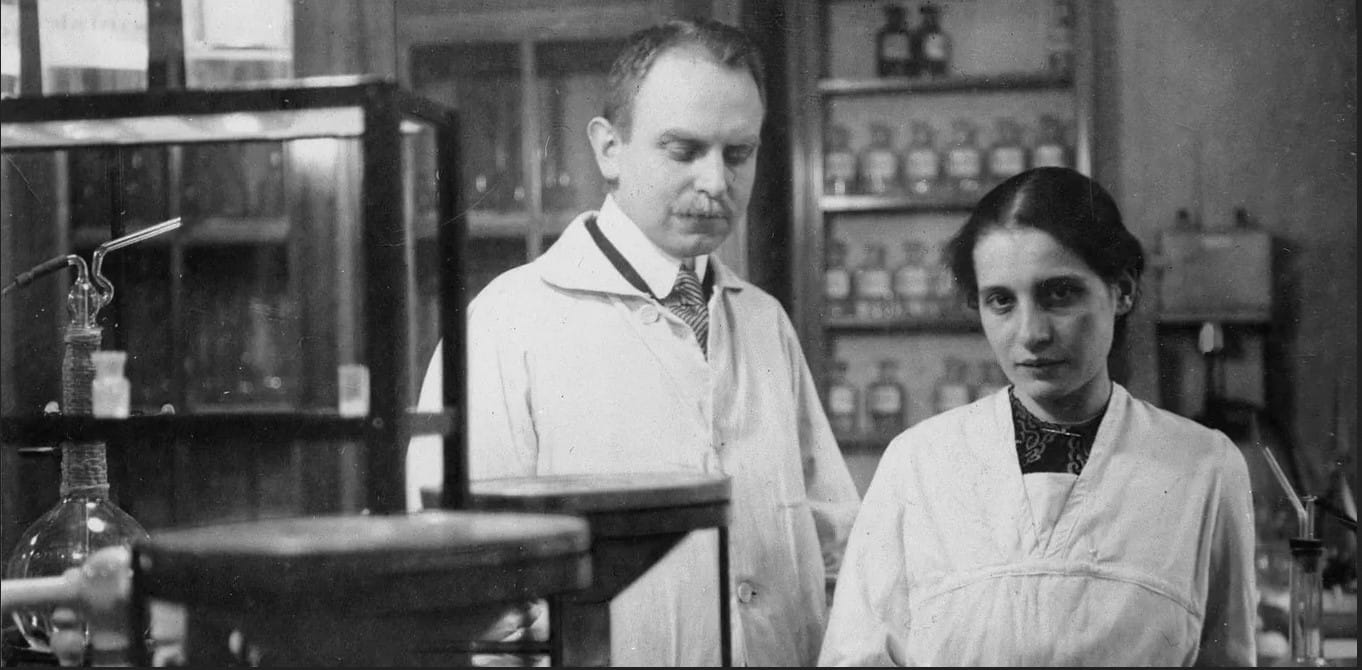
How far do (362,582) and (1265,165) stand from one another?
4.77 feet

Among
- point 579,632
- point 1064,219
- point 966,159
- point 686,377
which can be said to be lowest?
point 579,632

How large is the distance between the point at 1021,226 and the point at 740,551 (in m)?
0.68

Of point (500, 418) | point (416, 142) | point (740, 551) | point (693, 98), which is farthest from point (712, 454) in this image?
point (416, 142)

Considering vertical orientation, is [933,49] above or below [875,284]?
above

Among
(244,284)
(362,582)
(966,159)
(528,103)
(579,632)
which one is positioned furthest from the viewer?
(244,284)

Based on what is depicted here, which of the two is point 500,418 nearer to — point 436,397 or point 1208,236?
point 436,397

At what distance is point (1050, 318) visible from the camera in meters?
1.86

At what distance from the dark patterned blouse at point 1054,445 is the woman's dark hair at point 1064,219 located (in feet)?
0.56

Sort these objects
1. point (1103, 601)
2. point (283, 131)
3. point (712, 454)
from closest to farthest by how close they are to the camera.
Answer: point (1103, 601)
point (712, 454)
point (283, 131)

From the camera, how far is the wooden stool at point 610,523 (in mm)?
1812

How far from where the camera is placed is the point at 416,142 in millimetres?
2072

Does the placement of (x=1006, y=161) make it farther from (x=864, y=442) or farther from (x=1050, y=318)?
(x=864, y=442)

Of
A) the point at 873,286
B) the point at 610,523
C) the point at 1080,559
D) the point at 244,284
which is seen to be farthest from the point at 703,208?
the point at 244,284

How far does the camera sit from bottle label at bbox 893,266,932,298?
1.93 meters
